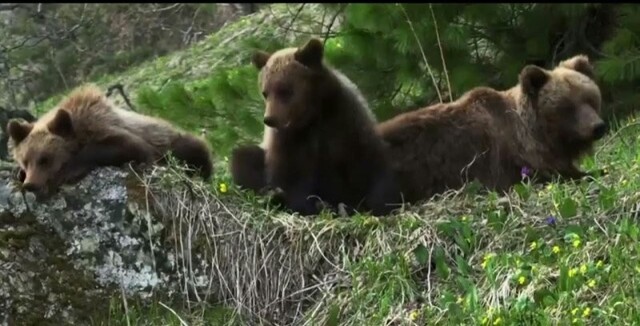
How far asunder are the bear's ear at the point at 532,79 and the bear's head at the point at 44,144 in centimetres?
277

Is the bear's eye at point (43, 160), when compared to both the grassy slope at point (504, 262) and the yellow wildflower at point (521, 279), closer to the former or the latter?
the grassy slope at point (504, 262)

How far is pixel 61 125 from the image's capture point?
6.96m

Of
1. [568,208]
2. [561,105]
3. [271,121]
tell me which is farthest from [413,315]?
[561,105]

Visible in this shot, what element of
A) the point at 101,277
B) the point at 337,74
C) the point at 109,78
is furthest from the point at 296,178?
the point at 109,78

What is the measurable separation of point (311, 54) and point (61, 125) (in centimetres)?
156

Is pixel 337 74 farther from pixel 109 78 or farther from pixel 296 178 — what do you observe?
pixel 109 78

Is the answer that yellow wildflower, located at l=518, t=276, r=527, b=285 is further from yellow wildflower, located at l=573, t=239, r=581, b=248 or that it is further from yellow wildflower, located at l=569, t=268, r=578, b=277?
yellow wildflower, located at l=573, t=239, r=581, b=248

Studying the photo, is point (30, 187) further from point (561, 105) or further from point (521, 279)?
point (561, 105)

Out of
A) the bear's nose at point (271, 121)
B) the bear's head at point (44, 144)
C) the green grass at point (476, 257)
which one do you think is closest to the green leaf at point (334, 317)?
the green grass at point (476, 257)

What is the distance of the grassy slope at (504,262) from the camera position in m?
→ 5.08

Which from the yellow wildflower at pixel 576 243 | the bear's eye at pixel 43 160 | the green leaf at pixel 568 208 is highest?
the bear's eye at pixel 43 160

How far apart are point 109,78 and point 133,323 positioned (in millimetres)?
13774

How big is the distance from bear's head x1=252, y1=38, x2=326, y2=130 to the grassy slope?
1097mm

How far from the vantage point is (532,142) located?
24.1 ft
